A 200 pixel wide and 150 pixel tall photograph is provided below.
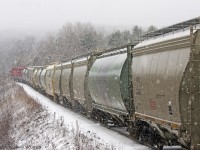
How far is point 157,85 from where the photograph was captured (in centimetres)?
1152

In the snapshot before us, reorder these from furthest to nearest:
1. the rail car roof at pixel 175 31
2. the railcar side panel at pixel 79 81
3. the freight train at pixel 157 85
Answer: the railcar side panel at pixel 79 81
the rail car roof at pixel 175 31
the freight train at pixel 157 85

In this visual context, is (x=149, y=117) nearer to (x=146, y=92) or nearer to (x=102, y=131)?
(x=146, y=92)

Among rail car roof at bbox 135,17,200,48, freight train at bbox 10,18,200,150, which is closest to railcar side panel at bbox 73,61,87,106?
freight train at bbox 10,18,200,150

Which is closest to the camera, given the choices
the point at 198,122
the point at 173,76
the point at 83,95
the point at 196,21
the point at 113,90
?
the point at 198,122

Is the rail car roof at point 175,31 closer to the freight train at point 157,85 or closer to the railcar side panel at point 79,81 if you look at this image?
the freight train at point 157,85

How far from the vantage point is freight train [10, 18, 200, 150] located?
9.55 meters

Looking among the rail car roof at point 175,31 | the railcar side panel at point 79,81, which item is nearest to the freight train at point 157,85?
the rail car roof at point 175,31

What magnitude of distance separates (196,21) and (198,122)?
302 cm

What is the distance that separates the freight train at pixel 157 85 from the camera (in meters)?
9.55

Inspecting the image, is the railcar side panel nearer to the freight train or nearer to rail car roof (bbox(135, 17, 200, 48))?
the freight train

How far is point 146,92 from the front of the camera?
12797 millimetres

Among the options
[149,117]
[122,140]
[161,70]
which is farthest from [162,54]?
[122,140]

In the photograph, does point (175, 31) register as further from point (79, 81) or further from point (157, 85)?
point (79, 81)

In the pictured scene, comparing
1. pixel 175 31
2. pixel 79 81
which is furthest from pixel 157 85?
pixel 79 81
